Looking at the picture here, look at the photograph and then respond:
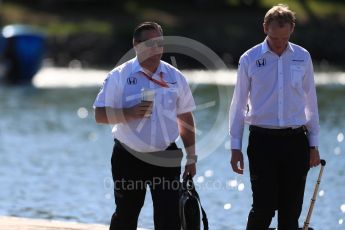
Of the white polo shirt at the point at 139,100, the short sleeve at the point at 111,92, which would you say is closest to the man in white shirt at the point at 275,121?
the white polo shirt at the point at 139,100

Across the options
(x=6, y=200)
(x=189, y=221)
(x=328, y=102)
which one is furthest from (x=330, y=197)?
(x=328, y=102)

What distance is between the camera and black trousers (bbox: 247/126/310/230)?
6.89m

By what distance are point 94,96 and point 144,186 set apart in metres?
24.8

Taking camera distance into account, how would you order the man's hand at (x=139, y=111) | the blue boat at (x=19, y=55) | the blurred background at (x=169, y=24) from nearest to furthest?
the man's hand at (x=139, y=111) → the blue boat at (x=19, y=55) → the blurred background at (x=169, y=24)

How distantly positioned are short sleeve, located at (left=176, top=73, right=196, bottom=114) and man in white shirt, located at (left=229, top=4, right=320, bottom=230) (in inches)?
11.5

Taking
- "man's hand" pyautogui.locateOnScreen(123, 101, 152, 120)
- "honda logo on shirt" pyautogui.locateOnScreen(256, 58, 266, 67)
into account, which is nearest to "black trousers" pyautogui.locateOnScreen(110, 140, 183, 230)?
"man's hand" pyautogui.locateOnScreen(123, 101, 152, 120)

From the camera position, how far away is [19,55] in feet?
119

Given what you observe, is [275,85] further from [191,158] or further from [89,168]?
[89,168]

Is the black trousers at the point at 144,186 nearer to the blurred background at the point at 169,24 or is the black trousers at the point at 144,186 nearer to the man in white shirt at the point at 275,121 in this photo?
the man in white shirt at the point at 275,121

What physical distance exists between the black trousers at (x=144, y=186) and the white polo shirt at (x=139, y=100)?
8 centimetres

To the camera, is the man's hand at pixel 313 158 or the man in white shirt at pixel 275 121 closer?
the man in white shirt at pixel 275 121

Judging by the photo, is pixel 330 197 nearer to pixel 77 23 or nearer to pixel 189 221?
pixel 189 221

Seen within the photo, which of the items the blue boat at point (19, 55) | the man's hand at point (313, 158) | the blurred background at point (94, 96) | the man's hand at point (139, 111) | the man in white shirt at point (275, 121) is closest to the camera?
the man's hand at point (139, 111)

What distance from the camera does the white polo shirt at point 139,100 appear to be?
6.84m
